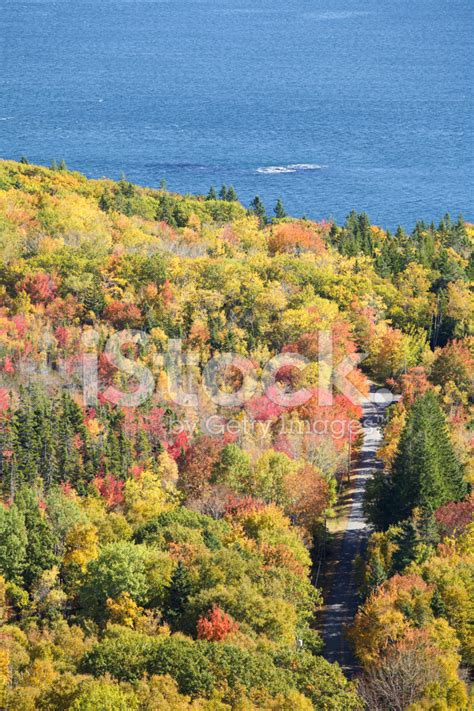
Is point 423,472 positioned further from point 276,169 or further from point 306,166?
point 306,166

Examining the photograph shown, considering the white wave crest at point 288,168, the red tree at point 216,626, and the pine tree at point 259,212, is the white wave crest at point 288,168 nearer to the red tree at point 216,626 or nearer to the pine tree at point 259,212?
the pine tree at point 259,212

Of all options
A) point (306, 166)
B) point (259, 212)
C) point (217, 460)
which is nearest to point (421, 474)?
point (217, 460)

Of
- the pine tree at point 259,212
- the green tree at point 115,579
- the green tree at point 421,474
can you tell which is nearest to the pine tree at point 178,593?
the green tree at point 115,579

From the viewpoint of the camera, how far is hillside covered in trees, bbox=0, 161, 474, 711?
53625mm

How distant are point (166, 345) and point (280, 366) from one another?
11451 mm

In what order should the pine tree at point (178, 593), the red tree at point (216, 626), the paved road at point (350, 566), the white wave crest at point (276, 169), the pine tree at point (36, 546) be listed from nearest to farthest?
the red tree at point (216, 626), the pine tree at point (178, 593), the paved road at point (350, 566), the pine tree at point (36, 546), the white wave crest at point (276, 169)

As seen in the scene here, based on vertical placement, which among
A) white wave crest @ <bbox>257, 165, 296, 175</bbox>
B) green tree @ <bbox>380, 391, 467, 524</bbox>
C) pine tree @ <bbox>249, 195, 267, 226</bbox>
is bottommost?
green tree @ <bbox>380, 391, 467, 524</bbox>

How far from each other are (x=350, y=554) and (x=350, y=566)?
70.0 inches

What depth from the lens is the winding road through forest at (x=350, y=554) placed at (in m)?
65.5

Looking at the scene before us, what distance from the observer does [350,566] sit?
75250 millimetres

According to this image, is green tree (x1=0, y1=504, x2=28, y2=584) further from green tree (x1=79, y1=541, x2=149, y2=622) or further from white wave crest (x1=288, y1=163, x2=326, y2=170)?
white wave crest (x1=288, y1=163, x2=326, y2=170)

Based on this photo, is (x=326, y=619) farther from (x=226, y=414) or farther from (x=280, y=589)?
(x=226, y=414)

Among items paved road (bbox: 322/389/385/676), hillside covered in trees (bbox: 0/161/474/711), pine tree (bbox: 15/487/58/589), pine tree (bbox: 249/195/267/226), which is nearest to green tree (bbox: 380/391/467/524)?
hillside covered in trees (bbox: 0/161/474/711)

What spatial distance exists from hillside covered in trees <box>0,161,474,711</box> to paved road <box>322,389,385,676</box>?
2237 millimetres
